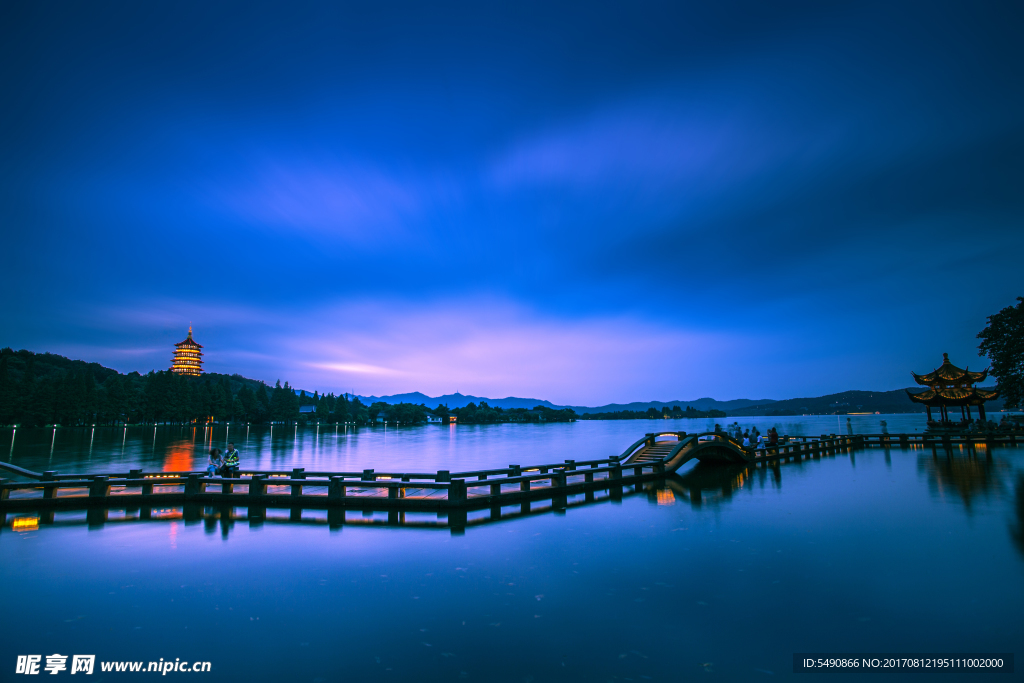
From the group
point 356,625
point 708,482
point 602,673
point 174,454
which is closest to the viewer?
point 602,673

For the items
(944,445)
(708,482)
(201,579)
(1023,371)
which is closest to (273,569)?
(201,579)

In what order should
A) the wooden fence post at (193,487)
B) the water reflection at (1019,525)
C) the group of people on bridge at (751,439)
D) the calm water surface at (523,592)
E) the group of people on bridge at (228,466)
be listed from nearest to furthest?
1. the calm water surface at (523,592)
2. the water reflection at (1019,525)
3. the wooden fence post at (193,487)
4. the group of people on bridge at (228,466)
5. the group of people on bridge at (751,439)

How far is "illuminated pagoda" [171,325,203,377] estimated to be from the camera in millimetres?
186000

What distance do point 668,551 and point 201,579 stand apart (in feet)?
31.9

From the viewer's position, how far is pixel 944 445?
3766 cm

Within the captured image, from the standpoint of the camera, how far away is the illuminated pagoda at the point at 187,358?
186000mm

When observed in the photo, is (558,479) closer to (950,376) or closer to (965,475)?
(965,475)

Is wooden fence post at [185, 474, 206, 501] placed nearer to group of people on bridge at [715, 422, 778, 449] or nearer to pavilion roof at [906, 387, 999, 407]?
group of people on bridge at [715, 422, 778, 449]

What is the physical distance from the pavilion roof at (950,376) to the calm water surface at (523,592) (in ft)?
159

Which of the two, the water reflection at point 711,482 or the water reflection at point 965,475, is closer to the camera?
the water reflection at point 965,475

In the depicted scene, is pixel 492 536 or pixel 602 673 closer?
pixel 602 673

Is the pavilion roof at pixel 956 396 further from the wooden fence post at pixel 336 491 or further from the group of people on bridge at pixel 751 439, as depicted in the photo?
the wooden fence post at pixel 336 491

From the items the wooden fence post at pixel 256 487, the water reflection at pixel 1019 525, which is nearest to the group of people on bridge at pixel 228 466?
the wooden fence post at pixel 256 487

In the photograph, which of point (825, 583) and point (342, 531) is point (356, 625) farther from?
point (825, 583)
